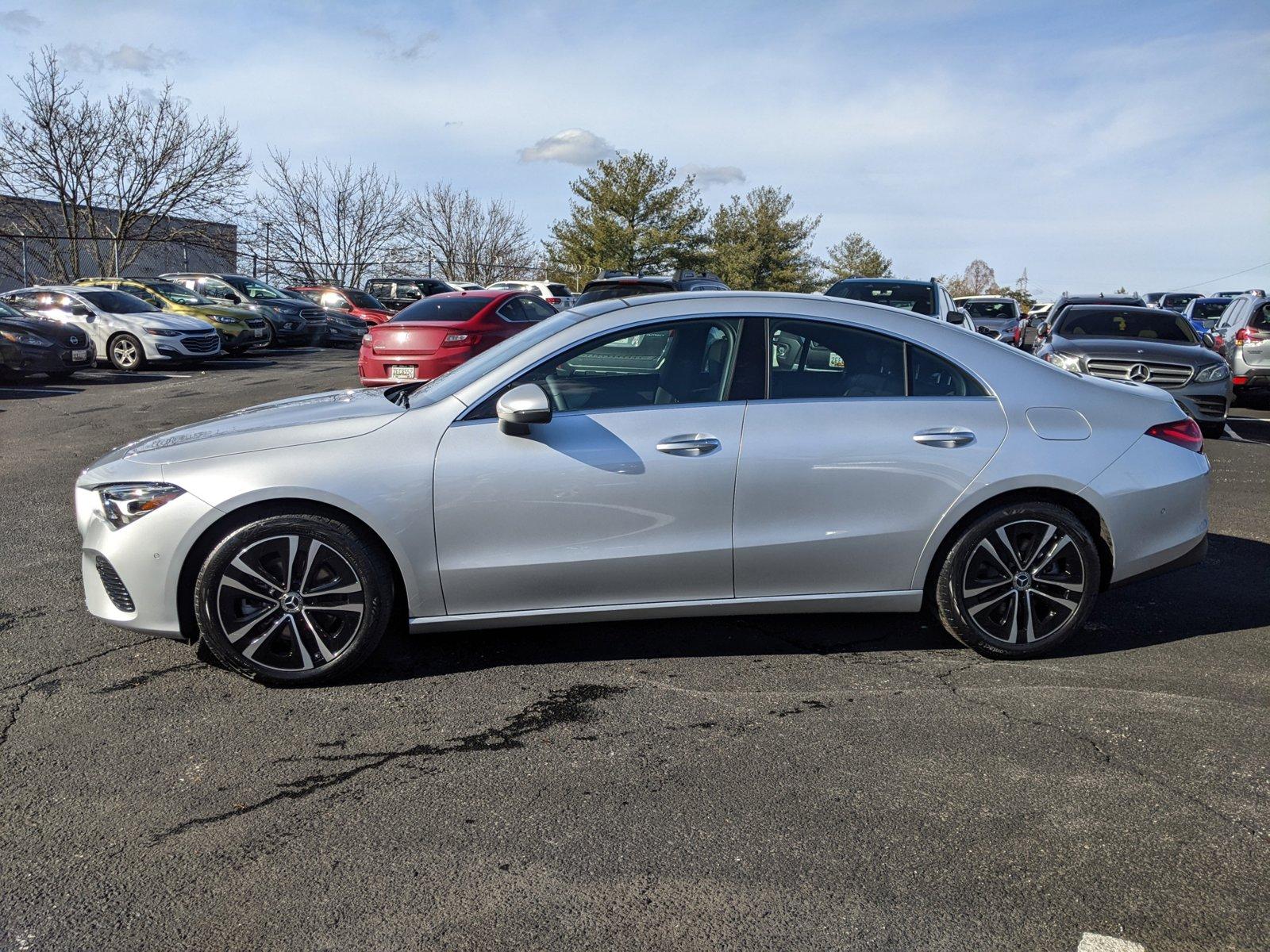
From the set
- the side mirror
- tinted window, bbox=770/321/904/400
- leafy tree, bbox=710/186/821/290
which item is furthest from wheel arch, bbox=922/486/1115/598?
leafy tree, bbox=710/186/821/290

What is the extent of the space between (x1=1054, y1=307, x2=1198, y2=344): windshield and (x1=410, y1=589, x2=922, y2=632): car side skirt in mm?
10219

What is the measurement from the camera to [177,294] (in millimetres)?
23234

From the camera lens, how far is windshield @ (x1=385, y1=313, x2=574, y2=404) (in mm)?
4598

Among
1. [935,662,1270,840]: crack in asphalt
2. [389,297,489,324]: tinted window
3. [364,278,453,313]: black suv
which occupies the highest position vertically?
[364,278,453,313]: black suv

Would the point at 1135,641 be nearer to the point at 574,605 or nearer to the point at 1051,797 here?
the point at 1051,797

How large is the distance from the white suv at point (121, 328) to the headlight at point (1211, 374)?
52.2 ft

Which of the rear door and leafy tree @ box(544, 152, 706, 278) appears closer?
the rear door

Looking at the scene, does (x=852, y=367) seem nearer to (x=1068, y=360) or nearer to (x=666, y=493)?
(x=666, y=493)

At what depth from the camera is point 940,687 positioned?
4391mm

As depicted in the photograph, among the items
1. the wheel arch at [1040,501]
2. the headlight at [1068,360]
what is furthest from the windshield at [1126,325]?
the wheel arch at [1040,501]

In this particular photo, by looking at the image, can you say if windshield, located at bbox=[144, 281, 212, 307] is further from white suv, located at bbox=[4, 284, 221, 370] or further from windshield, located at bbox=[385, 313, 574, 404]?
windshield, located at bbox=[385, 313, 574, 404]

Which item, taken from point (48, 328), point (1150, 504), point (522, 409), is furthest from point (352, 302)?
point (1150, 504)

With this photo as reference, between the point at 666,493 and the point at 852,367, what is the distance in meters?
1.03

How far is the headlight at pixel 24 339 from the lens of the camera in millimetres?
16516
